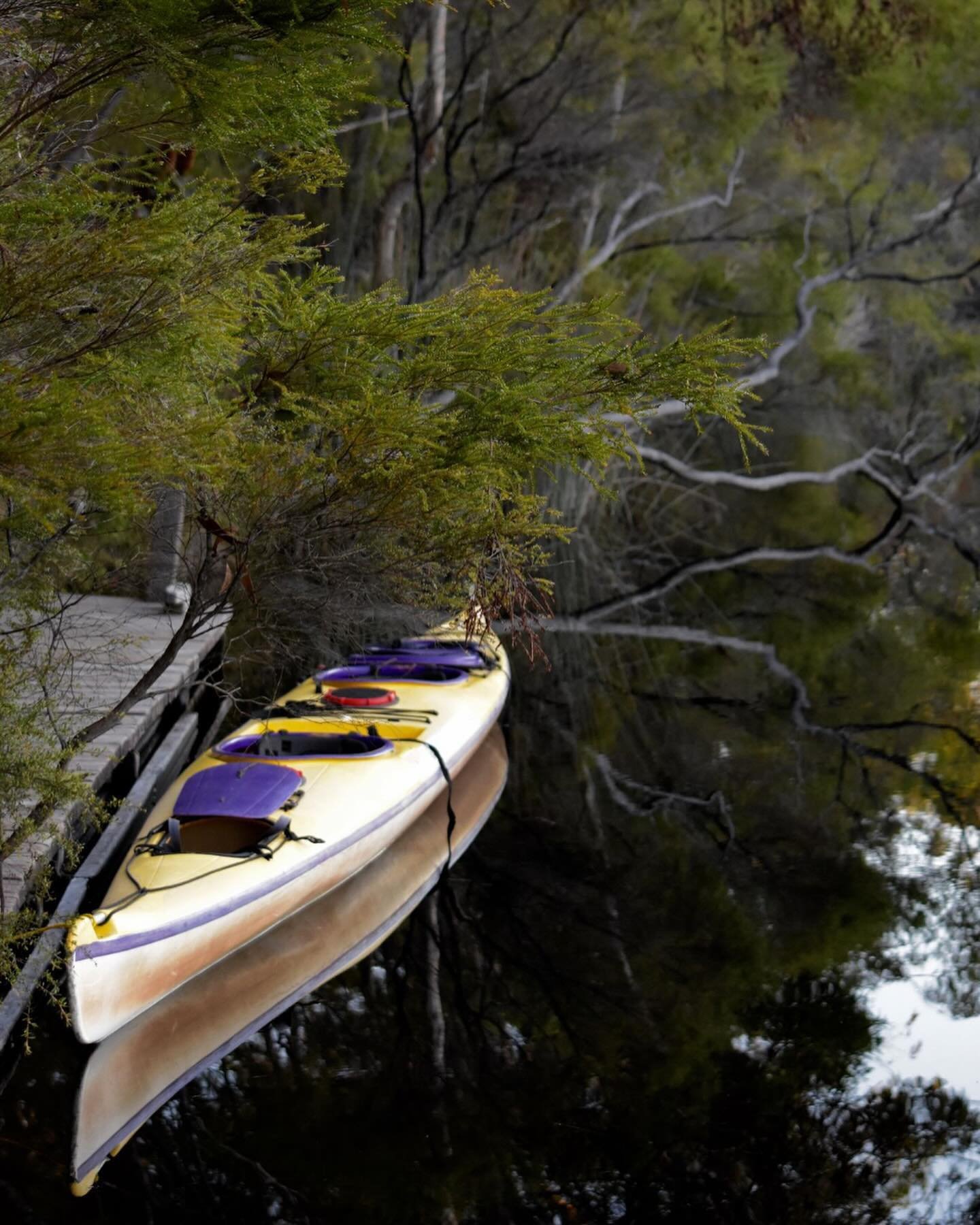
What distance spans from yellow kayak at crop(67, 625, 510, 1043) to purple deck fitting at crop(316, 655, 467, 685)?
17 mm

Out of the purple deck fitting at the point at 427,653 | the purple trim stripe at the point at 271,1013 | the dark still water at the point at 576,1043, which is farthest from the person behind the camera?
the purple deck fitting at the point at 427,653

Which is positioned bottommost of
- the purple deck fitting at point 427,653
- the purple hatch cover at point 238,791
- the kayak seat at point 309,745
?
the purple deck fitting at point 427,653

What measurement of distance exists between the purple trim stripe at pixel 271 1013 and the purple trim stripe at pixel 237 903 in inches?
15.4

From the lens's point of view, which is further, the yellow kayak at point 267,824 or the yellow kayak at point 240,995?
the yellow kayak at point 267,824

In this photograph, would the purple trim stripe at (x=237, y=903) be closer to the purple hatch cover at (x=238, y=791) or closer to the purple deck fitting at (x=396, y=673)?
the purple hatch cover at (x=238, y=791)

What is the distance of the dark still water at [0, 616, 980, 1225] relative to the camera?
402 centimetres

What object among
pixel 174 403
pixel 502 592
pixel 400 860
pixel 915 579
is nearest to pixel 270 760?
pixel 400 860

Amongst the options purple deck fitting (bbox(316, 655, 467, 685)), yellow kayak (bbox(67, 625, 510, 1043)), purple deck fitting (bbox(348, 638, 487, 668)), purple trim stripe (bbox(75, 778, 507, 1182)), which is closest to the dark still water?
purple trim stripe (bbox(75, 778, 507, 1182))

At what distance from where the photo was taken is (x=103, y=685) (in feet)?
23.2

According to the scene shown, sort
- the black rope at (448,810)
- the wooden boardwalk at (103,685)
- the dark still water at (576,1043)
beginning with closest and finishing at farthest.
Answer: the dark still water at (576,1043), the wooden boardwalk at (103,685), the black rope at (448,810)

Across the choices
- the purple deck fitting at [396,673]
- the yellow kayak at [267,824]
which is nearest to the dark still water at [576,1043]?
the yellow kayak at [267,824]

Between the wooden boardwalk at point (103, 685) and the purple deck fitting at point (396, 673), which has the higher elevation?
the wooden boardwalk at point (103, 685)

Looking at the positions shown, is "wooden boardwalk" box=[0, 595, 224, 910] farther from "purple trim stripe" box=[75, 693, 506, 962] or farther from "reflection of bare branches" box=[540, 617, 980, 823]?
"reflection of bare branches" box=[540, 617, 980, 823]

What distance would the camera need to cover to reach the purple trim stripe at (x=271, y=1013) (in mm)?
4133
